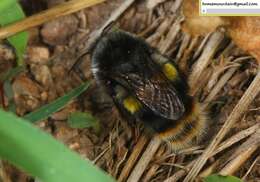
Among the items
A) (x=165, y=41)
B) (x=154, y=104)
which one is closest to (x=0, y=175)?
(x=154, y=104)

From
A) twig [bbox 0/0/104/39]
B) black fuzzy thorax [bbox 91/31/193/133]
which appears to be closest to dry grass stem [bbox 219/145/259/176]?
black fuzzy thorax [bbox 91/31/193/133]

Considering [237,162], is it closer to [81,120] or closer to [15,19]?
[81,120]

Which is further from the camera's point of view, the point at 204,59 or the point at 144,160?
the point at 204,59

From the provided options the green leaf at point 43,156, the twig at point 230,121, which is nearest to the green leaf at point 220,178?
the twig at point 230,121

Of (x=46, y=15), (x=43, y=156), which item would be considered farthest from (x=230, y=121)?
(x=43, y=156)

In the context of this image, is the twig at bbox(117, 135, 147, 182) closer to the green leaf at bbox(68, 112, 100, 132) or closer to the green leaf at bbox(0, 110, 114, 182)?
the green leaf at bbox(68, 112, 100, 132)
